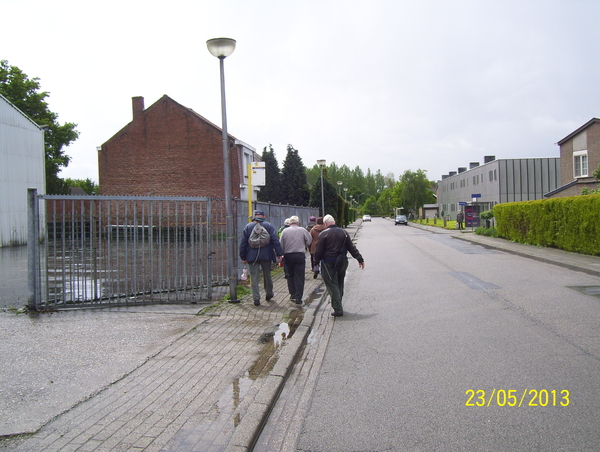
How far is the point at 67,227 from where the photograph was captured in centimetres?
876


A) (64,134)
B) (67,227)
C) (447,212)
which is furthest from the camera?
(447,212)

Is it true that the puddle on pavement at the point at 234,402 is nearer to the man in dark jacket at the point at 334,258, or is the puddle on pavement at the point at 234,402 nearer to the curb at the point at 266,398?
the curb at the point at 266,398

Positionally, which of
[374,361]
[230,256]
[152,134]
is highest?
[152,134]

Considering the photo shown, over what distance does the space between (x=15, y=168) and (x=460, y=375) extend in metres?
28.9

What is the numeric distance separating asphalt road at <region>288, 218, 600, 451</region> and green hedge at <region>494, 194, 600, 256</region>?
8.80 m

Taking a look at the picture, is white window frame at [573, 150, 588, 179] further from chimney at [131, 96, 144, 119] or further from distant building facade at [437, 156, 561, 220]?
chimney at [131, 96, 144, 119]

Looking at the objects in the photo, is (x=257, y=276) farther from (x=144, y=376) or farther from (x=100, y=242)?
(x=144, y=376)

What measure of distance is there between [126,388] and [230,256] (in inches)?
196

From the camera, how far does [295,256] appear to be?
9648mm

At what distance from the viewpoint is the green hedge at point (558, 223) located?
1772cm

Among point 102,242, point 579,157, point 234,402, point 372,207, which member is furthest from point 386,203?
point 234,402

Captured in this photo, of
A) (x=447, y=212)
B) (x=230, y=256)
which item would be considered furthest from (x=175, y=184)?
(x=447, y=212)

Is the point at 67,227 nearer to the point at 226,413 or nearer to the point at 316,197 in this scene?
the point at 226,413

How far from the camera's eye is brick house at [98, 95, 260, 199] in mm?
38594
